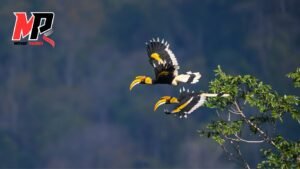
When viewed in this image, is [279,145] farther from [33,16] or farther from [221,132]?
[33,16]

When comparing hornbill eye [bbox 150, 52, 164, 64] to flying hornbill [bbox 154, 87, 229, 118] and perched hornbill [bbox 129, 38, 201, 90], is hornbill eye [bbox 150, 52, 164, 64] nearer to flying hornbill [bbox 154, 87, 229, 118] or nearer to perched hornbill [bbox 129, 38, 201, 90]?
perched hornbill [bbox 129, 38, 201, 90]

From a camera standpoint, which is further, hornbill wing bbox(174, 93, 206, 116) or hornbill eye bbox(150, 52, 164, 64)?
hornbill eye bbox(150, 52, 164, 64)

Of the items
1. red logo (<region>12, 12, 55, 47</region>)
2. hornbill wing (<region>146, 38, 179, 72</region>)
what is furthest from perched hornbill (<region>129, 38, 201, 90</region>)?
red logo (<region>12, 12, 55, 47</region>)

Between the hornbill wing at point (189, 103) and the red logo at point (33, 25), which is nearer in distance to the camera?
the hornbill wing at point (189, 103)

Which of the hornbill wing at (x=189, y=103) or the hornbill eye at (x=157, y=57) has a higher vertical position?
the hornbill eye at (x=157, y=57)

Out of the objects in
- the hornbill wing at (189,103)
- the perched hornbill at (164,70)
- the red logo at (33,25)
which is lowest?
the hornbill wing at (189,103)

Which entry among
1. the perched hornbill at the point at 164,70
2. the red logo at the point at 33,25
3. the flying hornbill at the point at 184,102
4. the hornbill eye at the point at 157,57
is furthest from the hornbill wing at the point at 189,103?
the red logo at the point at 33,25

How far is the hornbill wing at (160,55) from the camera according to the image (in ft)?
152

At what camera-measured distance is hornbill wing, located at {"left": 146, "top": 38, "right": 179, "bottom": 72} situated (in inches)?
1821

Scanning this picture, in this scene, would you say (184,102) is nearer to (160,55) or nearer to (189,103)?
(189,103)

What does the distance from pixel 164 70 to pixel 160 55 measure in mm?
2065

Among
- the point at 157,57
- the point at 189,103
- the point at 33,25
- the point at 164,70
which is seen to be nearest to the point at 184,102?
the point at 189,103

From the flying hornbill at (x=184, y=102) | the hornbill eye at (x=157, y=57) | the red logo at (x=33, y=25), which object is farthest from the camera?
the red logo at (x=33, y=25)

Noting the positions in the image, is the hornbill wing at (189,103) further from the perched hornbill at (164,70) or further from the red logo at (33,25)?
the red logo at (33,25)
